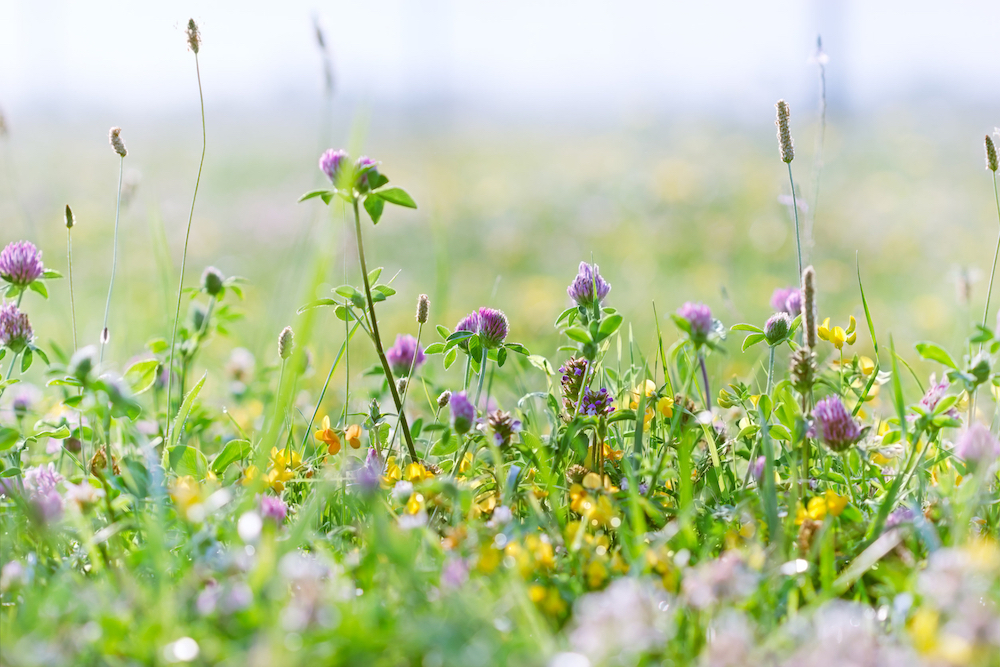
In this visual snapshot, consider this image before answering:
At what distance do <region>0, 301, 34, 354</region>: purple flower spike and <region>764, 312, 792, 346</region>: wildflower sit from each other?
1.12 meters

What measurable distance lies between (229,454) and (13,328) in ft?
1.23

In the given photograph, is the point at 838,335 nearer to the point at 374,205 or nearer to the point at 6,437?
the point at 374,205

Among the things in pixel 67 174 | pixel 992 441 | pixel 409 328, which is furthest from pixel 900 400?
pixel 67 174

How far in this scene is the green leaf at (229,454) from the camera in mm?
1281

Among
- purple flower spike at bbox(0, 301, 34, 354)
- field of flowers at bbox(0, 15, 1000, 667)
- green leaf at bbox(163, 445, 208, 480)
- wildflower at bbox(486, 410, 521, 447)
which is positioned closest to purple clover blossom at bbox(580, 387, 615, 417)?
field of flowers at bbox(0, 15, 1000, 667)

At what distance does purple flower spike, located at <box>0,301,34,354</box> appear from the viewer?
1.26 m

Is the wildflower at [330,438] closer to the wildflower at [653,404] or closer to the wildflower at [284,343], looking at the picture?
the wildflower at [284,343]

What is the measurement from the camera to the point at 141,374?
1.34m

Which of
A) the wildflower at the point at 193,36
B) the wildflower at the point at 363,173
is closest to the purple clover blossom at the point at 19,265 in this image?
the wildflower at the point at 193,36

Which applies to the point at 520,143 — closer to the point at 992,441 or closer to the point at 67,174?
the point at 67,174

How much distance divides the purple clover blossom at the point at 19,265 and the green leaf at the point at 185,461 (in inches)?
14.5

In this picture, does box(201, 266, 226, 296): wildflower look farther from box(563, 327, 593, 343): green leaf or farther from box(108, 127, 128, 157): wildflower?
box(563, 327, 593, 343): green leaf

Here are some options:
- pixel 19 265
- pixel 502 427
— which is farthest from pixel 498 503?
pixel 19 265

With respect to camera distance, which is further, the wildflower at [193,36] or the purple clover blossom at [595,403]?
the wildflower at [193,36]
